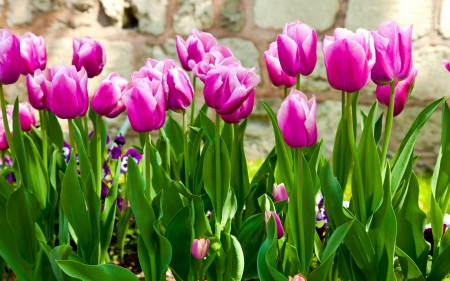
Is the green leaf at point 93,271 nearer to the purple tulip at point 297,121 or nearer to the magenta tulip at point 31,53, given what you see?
the purple tulip at point 297,121

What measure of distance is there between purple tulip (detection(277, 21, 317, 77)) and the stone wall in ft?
5.64

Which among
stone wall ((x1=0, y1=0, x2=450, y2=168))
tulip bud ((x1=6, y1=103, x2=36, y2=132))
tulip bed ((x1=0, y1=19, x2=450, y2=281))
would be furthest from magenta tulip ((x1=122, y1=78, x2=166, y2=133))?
stone wall ((x1=0, y1=0, x2=450, y2=168))

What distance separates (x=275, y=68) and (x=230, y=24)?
155cm

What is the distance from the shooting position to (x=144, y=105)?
1.04 m

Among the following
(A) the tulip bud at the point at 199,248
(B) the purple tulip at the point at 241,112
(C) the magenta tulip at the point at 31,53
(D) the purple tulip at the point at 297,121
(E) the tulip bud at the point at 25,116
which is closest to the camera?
(D) the purple tulip at the point at 297,121

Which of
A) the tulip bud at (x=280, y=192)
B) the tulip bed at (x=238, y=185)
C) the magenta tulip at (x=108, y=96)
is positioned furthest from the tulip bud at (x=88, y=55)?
the tulip bud at (x=280, y=192)

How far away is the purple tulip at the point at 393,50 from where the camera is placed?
1004mm

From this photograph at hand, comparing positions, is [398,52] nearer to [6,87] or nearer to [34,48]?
[34,48]

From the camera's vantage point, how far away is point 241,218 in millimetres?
1382

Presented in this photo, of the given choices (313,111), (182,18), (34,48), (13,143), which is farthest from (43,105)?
(182,18)

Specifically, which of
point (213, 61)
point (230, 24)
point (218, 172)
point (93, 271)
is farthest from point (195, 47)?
point (230, 24)

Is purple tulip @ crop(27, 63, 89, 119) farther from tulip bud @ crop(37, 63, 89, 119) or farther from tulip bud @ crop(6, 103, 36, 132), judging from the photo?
tulip bud @ crop(6, 103, 36, 132)

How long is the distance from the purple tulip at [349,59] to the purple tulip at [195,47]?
0.46 metres

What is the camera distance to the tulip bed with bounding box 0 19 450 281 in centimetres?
101
